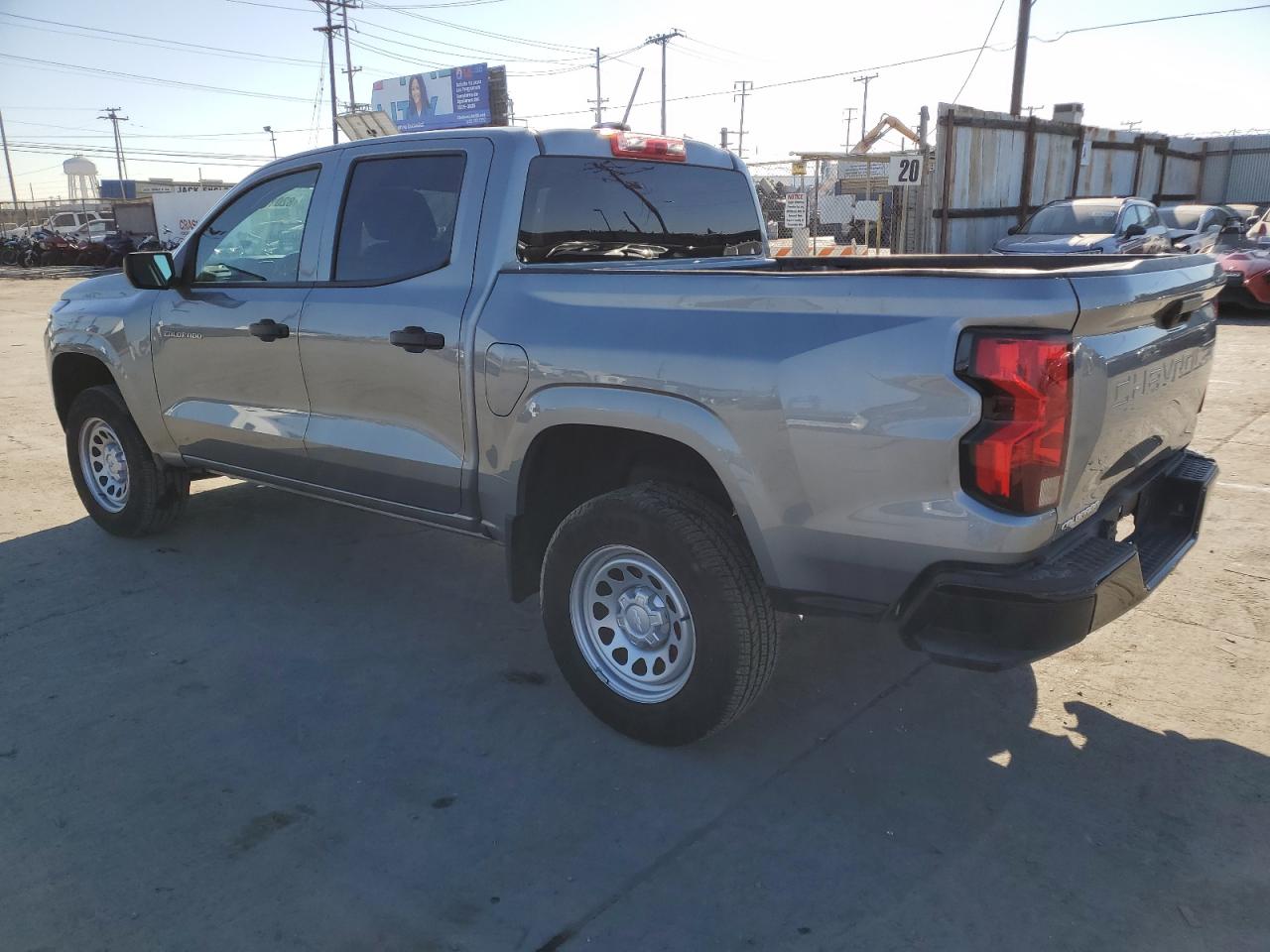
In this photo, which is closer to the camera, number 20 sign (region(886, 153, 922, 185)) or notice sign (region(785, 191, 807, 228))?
number 20 sign (region(886, 153, 922, 185))

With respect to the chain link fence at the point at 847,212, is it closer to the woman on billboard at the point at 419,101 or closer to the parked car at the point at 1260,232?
the parked car at the point at 1260,232

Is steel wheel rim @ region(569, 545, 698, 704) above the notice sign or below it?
below

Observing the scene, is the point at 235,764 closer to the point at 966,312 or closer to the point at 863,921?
the point at 863,921


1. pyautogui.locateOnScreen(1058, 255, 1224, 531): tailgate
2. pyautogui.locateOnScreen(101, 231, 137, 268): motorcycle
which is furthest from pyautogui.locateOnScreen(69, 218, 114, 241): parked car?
pyautogui.locateOnScreen(1058, 255, 1224, 531): tailgate

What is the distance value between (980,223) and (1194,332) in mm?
16508

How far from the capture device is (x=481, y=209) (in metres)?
3.52

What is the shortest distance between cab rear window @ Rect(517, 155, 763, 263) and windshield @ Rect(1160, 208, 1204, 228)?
15268 mm

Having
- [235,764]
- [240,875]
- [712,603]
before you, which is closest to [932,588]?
[712,603]

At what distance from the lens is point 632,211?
3.97 m

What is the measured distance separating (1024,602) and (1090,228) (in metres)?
14.3

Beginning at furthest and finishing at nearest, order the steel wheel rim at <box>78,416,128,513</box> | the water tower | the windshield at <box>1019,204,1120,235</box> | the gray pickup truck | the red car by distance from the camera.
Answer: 1. the water tower
2. the windshield at <box>1019,204,1120,235</box>
3. the red car
4. the steel wheel rim at <box>78,416,128,513</box>
5. the gray pickup truck

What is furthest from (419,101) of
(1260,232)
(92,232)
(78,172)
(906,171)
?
(78,172)

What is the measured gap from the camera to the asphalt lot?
243cm

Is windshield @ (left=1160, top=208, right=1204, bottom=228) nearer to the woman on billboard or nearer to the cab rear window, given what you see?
the cab rear window
